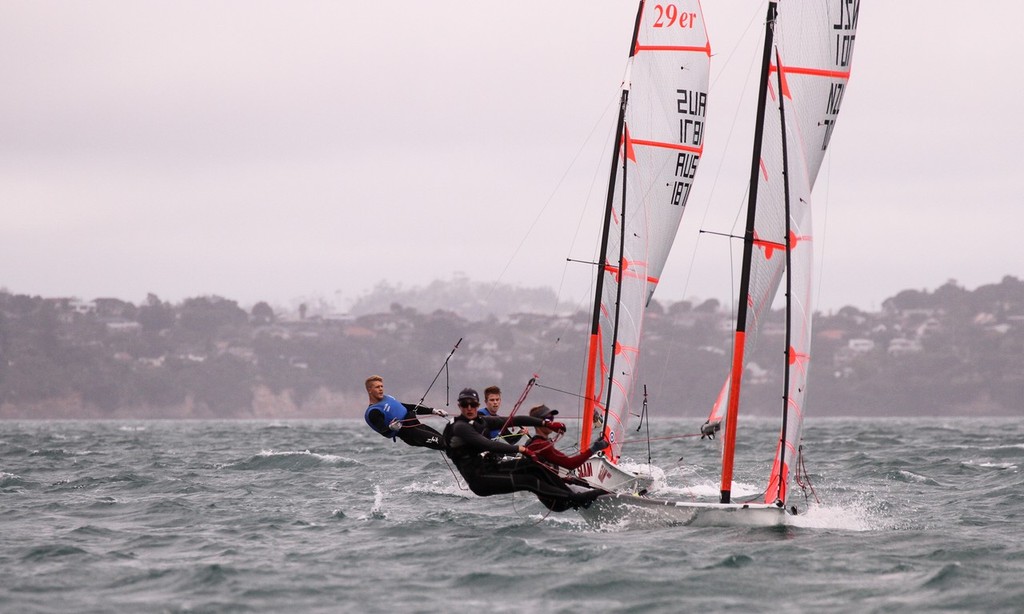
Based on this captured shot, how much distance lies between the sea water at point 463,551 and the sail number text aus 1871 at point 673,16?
7.20 m

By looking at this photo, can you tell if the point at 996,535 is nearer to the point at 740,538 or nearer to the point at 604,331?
the point at 740,538

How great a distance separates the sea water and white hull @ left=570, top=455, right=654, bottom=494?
0.97 meters

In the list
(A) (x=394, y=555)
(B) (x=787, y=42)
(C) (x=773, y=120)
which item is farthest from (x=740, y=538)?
(B) (x=787, y=42)

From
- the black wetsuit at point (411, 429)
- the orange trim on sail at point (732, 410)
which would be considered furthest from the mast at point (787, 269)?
the black wetsuit at point (411, 429)

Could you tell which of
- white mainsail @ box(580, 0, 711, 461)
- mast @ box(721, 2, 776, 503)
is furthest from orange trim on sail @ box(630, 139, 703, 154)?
mast @ box(721, 2, 776, 503)

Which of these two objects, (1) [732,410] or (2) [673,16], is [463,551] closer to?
(1) [732,410]

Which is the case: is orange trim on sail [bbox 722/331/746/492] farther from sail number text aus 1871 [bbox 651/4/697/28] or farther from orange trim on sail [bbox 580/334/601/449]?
sail number text aus 1871 [bbox 651/4/697/28]

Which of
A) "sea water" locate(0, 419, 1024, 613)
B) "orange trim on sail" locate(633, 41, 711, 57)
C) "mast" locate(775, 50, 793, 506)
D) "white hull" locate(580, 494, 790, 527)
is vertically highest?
"orange trim on sail" locate(633, 41, 711, 57)

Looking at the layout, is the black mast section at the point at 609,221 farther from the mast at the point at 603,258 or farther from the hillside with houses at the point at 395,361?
the hillside with houses at the point at 395,361

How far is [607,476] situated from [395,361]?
120 metres

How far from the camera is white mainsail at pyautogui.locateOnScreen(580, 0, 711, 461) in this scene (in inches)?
816

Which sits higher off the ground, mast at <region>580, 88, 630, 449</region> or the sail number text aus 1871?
the sail number text aus 1871

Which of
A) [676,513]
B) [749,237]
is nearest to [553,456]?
[676,513]

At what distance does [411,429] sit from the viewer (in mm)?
18016
